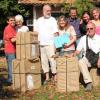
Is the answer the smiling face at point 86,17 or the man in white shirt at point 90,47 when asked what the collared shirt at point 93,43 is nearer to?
the man in white shirt at point 90,47

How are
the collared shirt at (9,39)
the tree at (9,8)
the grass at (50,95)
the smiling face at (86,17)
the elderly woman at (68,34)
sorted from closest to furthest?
the grass at (50,95)
the elderly woman at (68,34)
the collared shirt at (9,39)
the smiling face at (86,17)
the tree at (9,8)

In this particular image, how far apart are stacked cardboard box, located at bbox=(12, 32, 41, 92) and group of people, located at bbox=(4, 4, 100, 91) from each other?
30cm

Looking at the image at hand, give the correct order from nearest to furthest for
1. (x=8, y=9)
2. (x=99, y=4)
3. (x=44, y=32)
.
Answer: (x=44, y=32) → (x=99, y=4) → (x=8, y=9)

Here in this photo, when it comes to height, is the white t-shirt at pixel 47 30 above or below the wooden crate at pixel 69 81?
above

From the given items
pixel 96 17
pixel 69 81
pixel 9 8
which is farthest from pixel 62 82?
pixel 9 8

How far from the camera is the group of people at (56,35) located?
11.5 metres

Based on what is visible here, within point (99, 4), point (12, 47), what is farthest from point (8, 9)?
point (12, 47)

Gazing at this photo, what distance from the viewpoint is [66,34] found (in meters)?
11.7

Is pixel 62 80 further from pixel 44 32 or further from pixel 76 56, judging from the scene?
pixel 44 32

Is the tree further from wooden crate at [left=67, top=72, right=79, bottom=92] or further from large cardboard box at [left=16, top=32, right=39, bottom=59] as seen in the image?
wooden crate at [left=67, top=72, right=79, bottom=92]

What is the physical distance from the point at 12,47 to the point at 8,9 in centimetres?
1539

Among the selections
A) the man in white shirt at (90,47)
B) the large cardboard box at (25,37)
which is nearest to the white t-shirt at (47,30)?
the large cardboard box at (25,37)

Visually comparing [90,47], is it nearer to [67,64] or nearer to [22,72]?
[67,64]

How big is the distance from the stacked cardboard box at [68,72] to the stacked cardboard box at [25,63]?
0.74 m
